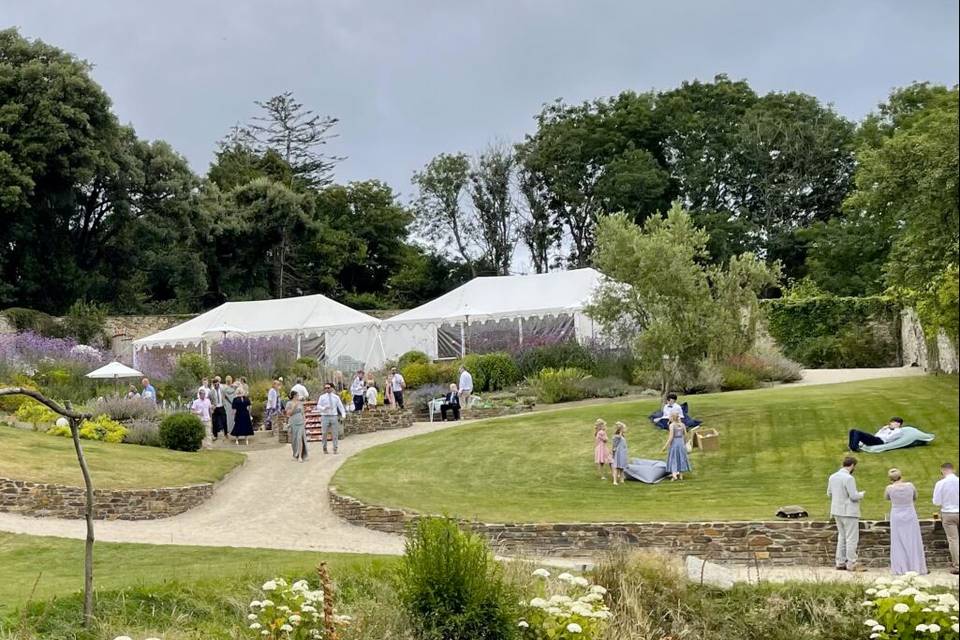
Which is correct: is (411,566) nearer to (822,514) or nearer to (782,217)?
(822,514)

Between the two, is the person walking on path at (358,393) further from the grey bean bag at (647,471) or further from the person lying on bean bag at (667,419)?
the grey bean bag at (647,471)

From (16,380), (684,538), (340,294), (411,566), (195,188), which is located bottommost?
(684,538)

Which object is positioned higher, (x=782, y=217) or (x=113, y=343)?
(x=782, y=217)

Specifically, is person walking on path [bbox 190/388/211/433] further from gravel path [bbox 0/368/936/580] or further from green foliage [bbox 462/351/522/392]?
green foliage [bbox 462/351/522/392]

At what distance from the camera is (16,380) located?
892 inches

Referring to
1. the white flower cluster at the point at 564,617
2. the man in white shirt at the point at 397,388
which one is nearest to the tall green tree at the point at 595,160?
the man in white shirt at the point at 397,388

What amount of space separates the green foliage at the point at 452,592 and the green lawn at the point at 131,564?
2143 mm

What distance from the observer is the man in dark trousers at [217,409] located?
2144cm

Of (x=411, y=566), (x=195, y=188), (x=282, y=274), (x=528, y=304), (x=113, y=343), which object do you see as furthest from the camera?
(x=282, y=274)

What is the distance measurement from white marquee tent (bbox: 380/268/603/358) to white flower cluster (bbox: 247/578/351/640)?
2301 centimetres

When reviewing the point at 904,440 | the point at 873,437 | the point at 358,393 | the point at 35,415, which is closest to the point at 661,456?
the point at 873,437

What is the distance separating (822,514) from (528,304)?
66.6ft

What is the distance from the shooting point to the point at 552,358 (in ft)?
92.5

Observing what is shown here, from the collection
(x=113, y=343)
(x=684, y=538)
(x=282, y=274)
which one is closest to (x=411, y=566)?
(x=684, y=538)
